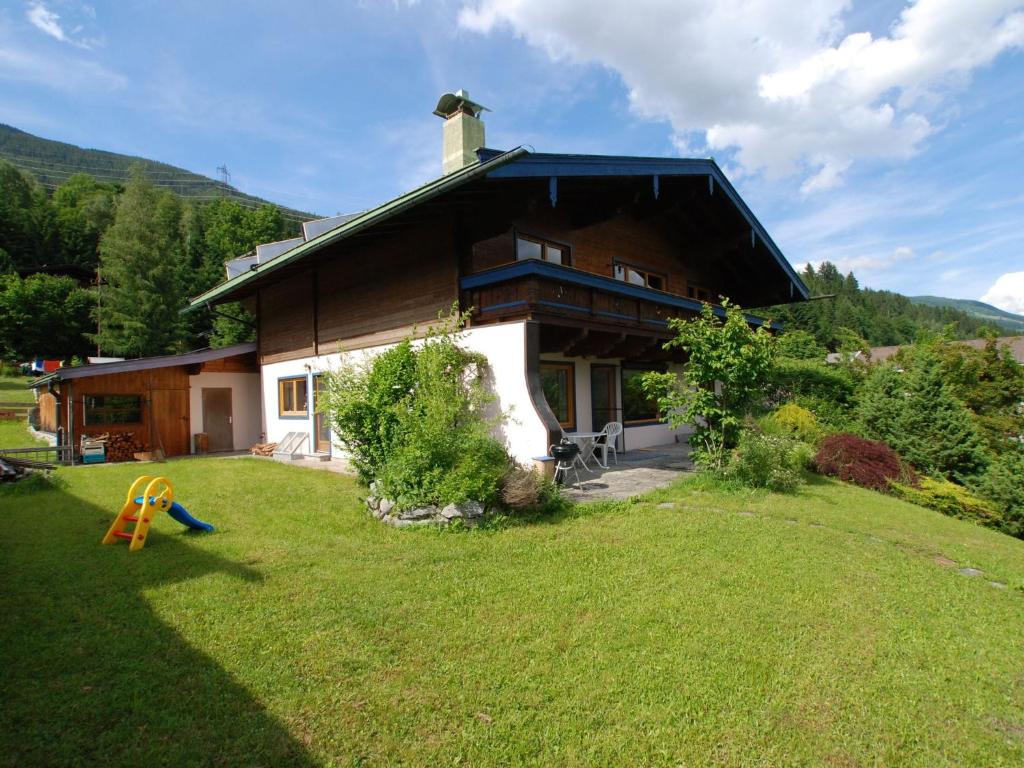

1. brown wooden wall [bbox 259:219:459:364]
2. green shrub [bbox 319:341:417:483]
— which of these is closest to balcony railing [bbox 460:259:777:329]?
brown wooden wall [bbox 259:219:459:364]

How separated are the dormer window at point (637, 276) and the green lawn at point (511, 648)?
798 centimetres

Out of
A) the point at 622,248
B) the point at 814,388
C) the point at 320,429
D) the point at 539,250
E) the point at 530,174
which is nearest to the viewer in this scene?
the point at 530,174

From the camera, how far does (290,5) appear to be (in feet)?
31.3

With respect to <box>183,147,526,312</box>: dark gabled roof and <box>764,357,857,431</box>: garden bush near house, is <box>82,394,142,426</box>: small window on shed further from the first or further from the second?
<box>764,357,857,431</box>: garden bush near house

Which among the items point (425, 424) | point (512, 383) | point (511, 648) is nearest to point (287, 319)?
point (512, 383)

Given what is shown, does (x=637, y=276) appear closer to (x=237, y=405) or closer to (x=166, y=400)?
(x=237, y=405)

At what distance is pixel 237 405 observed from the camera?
1677 centimetres

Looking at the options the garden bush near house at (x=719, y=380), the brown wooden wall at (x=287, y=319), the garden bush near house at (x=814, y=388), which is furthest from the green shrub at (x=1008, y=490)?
the brown wooden wall at (x=287, y=319)

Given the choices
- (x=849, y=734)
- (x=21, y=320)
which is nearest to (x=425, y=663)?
(x=849, y=734)

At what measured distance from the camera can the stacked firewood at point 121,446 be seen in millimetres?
14112

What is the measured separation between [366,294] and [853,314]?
7309 centimetres

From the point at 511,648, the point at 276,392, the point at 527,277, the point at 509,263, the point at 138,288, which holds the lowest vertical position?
the point at 511,648

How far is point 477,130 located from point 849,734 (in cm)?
1279

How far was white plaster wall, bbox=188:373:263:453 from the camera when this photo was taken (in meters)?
15.8
